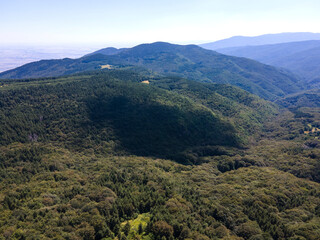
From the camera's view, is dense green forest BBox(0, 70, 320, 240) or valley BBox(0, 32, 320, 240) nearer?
valley BBox(0, 32, 320, 240)

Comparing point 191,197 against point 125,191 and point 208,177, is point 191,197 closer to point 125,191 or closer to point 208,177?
point 125,191

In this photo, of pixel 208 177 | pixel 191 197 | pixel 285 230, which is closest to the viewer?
pixel 285 230

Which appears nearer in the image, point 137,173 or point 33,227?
point 33,227

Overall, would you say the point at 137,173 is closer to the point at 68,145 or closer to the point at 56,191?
the point at 56,191

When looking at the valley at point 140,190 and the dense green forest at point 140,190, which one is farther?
the dense green forest at point 140,190


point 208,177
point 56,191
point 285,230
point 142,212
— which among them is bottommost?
point 208,177

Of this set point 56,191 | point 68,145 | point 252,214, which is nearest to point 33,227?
point 56,191

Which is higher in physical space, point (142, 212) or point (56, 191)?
point (56, 191)

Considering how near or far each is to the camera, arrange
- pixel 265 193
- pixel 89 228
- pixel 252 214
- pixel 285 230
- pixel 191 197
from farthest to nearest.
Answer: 1. pixel 265 193
2. pixel 191 197
3. pixel 252 214
4. pixel 285 230
5. pixel 89 228

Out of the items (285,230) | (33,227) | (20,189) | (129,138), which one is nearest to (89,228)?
(33,227)
